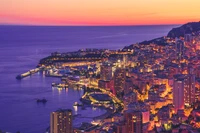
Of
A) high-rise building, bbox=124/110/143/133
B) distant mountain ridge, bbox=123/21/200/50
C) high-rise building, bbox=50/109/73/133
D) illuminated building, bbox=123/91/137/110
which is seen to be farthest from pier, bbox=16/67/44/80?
distant mountain ridge, bbox=123/21/200/50

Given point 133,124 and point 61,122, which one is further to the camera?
point 133,124

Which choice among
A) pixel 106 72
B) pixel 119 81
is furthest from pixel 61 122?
pixel 106 72

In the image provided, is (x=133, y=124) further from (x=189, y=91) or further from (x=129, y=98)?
(x=189, y=91)

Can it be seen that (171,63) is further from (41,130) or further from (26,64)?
(41,130)

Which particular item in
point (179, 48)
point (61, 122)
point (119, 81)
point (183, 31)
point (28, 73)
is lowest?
point (28, 73)

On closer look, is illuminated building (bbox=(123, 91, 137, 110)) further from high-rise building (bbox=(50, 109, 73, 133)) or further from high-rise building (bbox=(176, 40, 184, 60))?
high-rise building (bbox=(176, 40, 184, 60))

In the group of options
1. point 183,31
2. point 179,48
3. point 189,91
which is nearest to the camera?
point 189,91

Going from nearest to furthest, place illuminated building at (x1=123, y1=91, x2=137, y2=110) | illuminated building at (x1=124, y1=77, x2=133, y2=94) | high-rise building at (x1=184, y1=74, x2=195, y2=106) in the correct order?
illuminated building at (x1=123, y1=91, x2=137, y2=110) → high-rise building at (x1=184, y1=74, x2=195, y2=106) → illuminated building at (x1=124, y1=77, x2=133, y2=94)

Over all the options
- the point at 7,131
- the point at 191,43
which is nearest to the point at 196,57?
the point at 191,43
